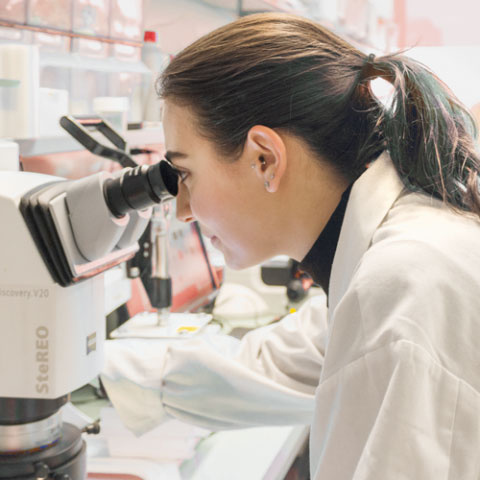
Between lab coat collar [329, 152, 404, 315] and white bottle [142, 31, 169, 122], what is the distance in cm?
134

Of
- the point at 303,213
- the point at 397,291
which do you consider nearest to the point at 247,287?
the point at 303,213

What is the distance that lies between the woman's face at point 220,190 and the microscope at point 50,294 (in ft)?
0.28

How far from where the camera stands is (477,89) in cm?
435

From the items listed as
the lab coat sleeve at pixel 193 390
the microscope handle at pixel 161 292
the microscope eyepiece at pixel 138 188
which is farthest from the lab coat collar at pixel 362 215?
the microscope handle at pixel 161 292

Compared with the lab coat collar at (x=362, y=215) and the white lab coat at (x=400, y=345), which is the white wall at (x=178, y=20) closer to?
the lab coat collar at (x=362, y=215)

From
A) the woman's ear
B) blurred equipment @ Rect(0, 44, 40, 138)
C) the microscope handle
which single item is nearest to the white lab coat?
the woman's ear

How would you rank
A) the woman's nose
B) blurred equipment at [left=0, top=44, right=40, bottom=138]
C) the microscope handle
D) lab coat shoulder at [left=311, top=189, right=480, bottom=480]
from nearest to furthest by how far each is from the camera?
lab coat shoulder at [left=311, top=189, right=480, bottom=480] < the woman's nose < blurred equipment at [left=0, top=44, right=40, bottom=138] < the microscope handle

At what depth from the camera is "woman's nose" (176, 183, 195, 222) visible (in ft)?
3.94

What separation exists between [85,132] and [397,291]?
2.61ft

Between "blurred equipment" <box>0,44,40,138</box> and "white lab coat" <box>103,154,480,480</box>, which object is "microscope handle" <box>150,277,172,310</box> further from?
"white lab coat" <box>103,154,480,480</box>

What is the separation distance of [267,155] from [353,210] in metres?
0.16

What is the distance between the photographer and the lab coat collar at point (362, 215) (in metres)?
0.97

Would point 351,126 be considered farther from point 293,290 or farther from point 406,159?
point 293,290

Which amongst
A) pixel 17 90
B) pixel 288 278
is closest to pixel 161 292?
pixel 288 278
